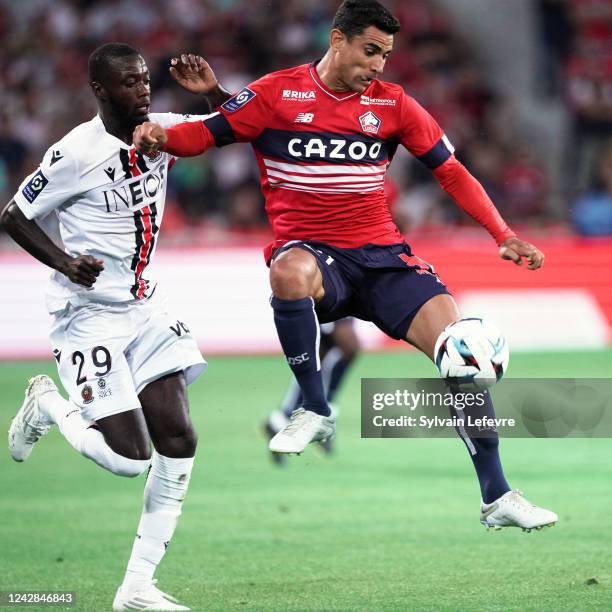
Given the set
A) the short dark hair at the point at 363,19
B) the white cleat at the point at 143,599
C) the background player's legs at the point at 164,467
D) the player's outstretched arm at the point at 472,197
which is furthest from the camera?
the player's outstretched arm at the point at 472,197

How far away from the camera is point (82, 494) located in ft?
30.7

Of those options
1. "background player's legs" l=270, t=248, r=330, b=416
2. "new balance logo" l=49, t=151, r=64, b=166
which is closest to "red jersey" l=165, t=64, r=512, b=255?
"background player's legs" l=270, t=248, r=330, b=416

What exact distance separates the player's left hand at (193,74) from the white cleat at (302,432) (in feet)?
5.43

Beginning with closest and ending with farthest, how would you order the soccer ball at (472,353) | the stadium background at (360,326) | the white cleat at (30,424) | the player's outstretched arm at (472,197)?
the soccer ball at (472,353), the player's outstretched arm at (472,197), the white cleat at (30,424), the stadium background at (360,326)

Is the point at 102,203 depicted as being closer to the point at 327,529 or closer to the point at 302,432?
the point at 302,432

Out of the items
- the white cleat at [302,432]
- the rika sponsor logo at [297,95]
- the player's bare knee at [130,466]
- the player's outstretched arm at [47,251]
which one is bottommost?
the player's bare knee at [130,466]

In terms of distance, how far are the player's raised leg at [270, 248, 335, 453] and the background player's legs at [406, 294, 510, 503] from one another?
478mm

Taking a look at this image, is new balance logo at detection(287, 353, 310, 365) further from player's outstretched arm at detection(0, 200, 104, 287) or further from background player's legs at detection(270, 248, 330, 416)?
player's outstretched arm at detection(0, 200, 104, 287)

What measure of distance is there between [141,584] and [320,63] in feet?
8.51

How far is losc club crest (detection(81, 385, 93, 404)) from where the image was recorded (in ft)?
21.3

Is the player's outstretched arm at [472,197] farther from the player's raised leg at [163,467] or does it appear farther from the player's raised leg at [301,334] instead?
the player's raised leg at [163,467]

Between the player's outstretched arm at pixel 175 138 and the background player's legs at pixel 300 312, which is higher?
the player's outstretched arm at pixel 175 138

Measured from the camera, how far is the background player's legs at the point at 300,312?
6406mm

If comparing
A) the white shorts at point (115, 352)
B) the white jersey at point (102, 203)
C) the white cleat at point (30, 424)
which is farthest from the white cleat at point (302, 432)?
the white cleat at point (30, 424)
